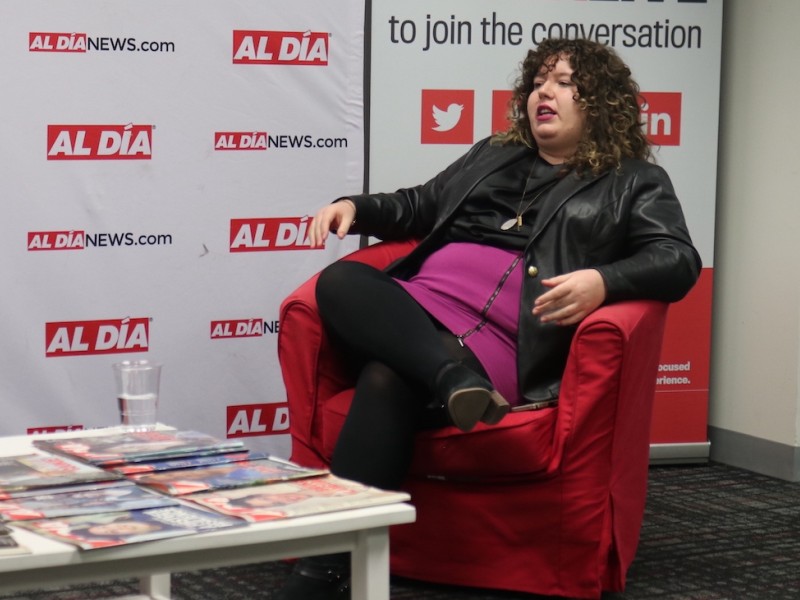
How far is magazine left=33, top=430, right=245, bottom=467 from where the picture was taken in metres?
1.80

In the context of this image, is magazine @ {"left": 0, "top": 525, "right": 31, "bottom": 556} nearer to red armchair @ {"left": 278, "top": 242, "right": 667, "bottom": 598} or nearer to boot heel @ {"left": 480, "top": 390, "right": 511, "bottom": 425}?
boot heel @ {"left": 480, "top": 390, "right": 511, "bottom": 425}

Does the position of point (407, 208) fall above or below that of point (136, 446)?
above

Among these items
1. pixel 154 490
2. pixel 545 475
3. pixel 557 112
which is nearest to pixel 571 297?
pixel 545 475

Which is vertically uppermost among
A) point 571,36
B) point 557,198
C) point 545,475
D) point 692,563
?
point 571,36

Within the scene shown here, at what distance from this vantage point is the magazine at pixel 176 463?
1.74 meters

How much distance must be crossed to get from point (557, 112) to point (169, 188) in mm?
1230

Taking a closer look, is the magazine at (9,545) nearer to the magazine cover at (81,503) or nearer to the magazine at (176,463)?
the magazine cover at (81,503)

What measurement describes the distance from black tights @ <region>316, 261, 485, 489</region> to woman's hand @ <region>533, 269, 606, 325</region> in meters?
0.21

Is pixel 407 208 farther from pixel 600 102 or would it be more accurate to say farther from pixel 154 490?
pixel 154 490

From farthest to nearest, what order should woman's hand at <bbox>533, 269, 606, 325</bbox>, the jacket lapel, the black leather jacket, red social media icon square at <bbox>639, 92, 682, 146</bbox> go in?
red social media icon square at <bbox>639, 92, 682, 146</bbox>, the jacket lapel, the black leather jacket, woman's hand at <bbox>533, 269, 606, 325</bbox>

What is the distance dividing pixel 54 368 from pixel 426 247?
120 cm

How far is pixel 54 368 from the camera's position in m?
3.51

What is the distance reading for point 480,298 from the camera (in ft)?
9.41

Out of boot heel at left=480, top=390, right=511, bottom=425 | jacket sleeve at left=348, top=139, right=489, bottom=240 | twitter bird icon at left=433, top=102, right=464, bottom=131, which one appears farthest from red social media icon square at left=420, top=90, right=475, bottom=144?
boot heel at left=480, top=390, right=511, bottom=425
